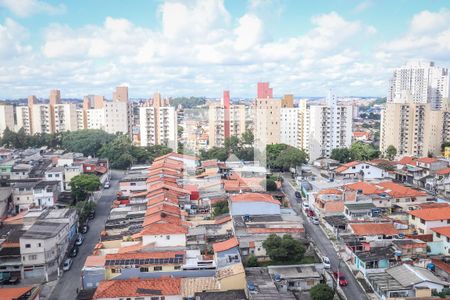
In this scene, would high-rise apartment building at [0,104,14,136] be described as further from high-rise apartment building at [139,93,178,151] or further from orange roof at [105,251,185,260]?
orange roof at [105,251,185,260]

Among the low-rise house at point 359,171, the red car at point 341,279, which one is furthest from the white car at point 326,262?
the low-rise house at point 359,171

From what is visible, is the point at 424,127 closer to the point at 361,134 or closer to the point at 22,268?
the point at 361,134

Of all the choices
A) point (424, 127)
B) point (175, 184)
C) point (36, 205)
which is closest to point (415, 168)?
point (424, 127)

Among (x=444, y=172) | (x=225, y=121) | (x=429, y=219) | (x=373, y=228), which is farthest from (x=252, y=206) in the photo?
(x=225, y=121)

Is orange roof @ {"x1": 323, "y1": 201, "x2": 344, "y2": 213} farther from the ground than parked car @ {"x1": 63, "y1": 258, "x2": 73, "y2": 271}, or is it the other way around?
orange roof @ {"x1": 323, "y1": 201, "x2": 344, "y2": 213}

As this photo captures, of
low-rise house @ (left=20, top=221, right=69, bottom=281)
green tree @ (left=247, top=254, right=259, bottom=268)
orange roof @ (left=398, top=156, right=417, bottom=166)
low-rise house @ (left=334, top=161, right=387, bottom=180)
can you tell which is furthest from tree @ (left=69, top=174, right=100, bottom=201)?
orange roof @ (left=398, top=156, right=417, bottom=166)
